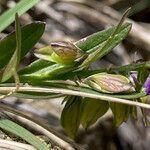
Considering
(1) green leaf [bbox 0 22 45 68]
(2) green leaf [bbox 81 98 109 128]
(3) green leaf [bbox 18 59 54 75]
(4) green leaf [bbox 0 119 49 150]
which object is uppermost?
(1) green leaf [bbox 0 22 45 68]

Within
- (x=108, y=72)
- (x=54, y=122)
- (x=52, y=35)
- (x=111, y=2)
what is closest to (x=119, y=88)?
(x=108, y=72)

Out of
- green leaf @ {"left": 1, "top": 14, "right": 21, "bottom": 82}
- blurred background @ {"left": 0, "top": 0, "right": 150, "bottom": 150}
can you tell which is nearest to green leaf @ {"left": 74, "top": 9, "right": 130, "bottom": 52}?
green leaf @ {"left": 1, "top": 14, "right": 21, "bottom": 82}

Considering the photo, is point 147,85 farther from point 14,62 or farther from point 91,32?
point 91,32

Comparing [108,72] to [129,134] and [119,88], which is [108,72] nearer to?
[119,88]

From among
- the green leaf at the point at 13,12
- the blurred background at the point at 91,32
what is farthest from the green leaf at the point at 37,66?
the blurred background at the point at 91,32

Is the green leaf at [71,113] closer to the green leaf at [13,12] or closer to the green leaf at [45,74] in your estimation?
the green leaf at [45,74]

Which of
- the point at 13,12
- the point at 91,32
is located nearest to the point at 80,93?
the point at 13,12

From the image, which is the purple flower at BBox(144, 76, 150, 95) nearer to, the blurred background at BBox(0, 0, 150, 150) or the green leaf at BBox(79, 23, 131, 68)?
the green leaf at BBox(79, 23, 131, 68)
